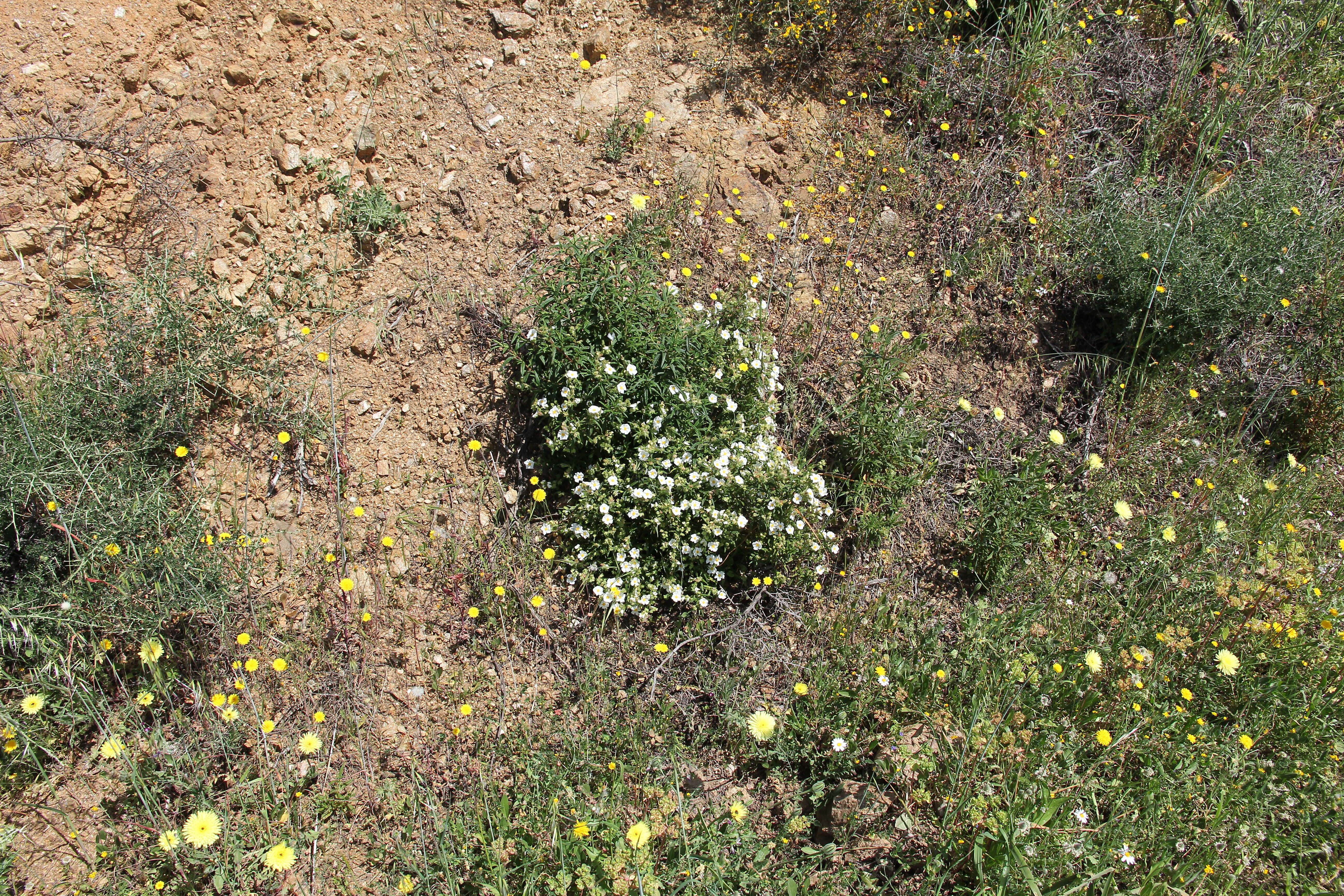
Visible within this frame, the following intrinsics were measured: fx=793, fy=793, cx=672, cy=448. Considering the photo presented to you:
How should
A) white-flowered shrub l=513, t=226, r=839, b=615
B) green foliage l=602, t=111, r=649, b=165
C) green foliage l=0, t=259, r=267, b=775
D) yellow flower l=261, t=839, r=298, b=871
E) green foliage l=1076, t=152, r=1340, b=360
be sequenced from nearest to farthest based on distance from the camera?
yellow flower l=261, t=839, r=298, b=871
green foliage l=0, t=259, r=267, b=775
white-flowered shrub l=513, t=226, r=839, b=615
green foliage l=1076, t=152, r=1340, b=360
green foliage l=602, t=111, r=649, b=165

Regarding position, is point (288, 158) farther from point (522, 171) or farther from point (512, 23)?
point (512, 23)

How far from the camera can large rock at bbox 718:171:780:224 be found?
14.7 ft

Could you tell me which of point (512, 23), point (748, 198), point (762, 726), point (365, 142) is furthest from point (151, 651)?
point (512, 23)

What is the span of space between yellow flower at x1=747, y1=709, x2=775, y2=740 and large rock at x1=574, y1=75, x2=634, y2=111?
3409mm

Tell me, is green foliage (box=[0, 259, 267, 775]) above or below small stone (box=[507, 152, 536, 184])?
below

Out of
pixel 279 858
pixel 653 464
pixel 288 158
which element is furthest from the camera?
pixel 288 158

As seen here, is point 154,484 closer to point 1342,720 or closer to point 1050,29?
point 1342,720

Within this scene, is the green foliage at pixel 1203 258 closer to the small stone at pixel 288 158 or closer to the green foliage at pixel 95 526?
the small stone at pixel 288 158

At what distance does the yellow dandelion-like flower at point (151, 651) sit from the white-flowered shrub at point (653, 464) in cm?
150

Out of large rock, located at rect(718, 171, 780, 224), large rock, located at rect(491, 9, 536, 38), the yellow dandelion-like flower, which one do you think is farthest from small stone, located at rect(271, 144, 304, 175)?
the yellow dandelion-like flower

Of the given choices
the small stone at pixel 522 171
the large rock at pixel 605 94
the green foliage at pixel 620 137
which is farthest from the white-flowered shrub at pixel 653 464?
the large rock at pixel 605 94

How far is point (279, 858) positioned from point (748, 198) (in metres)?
3.80

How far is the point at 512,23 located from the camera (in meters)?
4.62

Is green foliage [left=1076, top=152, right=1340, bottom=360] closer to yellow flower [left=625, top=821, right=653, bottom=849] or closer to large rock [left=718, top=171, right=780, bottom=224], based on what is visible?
large rock [left=718, top=171, right=780, bottom=224]
